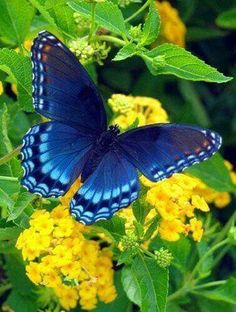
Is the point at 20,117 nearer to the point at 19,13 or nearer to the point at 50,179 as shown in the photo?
the point at 19,13

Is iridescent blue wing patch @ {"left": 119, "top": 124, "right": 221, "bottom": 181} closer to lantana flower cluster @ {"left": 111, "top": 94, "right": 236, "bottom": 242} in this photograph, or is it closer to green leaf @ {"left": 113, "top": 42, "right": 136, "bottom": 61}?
lantana flower cluster @ {"left": 111, "top": 94, "right": 236, "bottom": 242}

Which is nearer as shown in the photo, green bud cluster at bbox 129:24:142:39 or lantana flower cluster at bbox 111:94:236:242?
lantana flower cluster at bbox 111:94:236:242

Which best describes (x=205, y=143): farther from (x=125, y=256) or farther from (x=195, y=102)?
(x=195, y=102)

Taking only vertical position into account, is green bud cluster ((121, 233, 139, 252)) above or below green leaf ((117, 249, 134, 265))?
above

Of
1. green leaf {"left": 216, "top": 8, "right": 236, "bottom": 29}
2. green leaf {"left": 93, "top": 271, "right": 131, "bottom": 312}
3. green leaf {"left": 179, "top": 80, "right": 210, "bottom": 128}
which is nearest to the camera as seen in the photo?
green leaf {"left": 93, "top": 271, "right": 131, "bottom": 312}

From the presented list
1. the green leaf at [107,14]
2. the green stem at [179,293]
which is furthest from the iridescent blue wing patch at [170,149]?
the green stem at [179,293]

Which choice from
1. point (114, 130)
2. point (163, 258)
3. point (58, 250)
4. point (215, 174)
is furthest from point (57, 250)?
point (215, 174)

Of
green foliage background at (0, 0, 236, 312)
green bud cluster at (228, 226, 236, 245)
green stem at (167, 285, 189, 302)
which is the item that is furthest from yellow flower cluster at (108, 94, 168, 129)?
green stem at (167, 285, 189, 302)

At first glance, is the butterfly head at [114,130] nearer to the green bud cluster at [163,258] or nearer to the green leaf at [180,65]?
the green leaf at [180,65]
